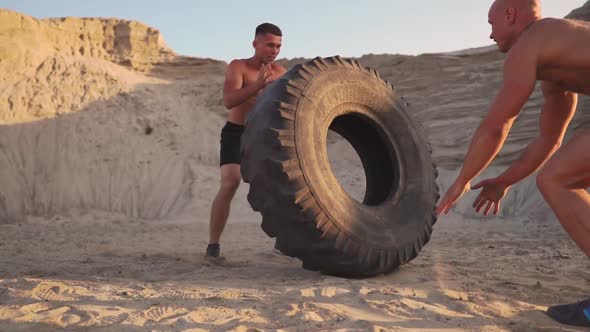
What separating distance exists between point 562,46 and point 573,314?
1.17 metres

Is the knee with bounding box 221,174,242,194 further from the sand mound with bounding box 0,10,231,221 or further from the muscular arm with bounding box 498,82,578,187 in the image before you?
the sand mound with bounding box 0,10,231,221

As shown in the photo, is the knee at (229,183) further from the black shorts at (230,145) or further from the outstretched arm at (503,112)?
the outstretched arm at (503,112)

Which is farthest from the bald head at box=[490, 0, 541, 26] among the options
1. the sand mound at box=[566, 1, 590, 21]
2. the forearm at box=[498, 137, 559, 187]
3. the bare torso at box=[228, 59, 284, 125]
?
the sand mound at box=[566, 1, 590, 21]

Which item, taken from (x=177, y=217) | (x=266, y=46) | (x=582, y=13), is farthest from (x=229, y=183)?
(x=582, y=13)

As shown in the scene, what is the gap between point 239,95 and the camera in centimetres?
378

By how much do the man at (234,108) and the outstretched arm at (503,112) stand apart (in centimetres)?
206

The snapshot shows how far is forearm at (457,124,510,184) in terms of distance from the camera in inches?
82.0

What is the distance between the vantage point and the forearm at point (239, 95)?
12.1 feet

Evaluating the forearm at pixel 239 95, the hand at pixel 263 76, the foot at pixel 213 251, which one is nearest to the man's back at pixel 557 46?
the hand at pixel 263 76

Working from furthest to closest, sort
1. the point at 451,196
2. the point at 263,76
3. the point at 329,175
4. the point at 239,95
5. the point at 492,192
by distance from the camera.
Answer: the point at 239,95, the point at 263,76, the point at 329,175, the point at 492,192, the point at 451,196

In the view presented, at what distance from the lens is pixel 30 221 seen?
943 centimetres

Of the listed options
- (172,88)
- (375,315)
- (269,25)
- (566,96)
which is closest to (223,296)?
(375,315)

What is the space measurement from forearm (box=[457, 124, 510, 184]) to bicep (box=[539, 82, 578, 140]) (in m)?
0.57

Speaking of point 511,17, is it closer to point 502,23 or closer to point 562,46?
point 502,23
